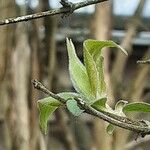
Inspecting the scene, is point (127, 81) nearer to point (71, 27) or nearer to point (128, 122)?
point (71, 27)

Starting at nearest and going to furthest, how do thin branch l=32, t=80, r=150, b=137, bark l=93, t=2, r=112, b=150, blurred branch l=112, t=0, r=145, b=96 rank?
thin branch l=32, t=80, r=150, b=137
bark l=93, t=2, r=112, b=150
blurred branch l=112, t=0, r=145, b=96

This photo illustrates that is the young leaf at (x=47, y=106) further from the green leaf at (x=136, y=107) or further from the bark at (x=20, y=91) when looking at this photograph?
the bark at (x=20, y=91)

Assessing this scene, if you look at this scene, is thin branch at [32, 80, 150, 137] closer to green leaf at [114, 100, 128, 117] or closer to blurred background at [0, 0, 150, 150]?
green leaf at [114, 100, 128, 117]

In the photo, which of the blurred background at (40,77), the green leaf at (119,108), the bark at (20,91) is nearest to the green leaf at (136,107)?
the green leaf at (119,108)

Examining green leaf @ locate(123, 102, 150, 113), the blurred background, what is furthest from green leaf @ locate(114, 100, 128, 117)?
the blurred background

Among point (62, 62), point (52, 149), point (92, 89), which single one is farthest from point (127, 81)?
point (92, 89)

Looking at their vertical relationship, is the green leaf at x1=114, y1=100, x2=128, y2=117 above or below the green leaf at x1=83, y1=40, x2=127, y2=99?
below
